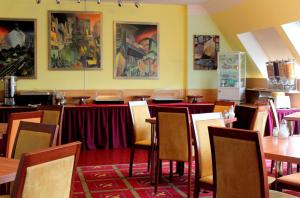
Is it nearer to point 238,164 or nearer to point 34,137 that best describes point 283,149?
point 238,164

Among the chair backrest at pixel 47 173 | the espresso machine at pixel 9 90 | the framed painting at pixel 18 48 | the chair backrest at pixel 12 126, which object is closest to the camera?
the chair backrest at pixel 47 173

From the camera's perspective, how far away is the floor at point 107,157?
6.29 meters

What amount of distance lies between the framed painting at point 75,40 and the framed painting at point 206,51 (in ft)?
6.75

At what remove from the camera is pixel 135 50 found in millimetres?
8812

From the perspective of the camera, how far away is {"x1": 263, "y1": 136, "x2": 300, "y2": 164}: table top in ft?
9.19

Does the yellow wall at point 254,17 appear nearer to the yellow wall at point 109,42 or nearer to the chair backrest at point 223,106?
the yellow wall at point 109,42

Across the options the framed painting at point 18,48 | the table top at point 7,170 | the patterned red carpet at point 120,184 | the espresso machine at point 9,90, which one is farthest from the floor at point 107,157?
the table top at point 7,170

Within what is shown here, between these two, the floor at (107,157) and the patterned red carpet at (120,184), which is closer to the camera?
the patterned red carpet at (120,184)

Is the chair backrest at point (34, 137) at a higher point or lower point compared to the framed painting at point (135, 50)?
lower

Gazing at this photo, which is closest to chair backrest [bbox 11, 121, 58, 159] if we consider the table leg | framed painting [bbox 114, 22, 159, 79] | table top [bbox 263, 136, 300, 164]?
table top [bbox 263, 136, 300, 164]

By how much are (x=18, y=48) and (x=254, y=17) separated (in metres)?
4.52

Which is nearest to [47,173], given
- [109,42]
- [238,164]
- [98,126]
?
[238,164]

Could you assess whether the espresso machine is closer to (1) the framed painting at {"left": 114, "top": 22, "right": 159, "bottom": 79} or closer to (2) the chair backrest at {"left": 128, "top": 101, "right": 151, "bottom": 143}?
(1) the framed painting at {"left": 114, "top": 22, "right": 159, "bottom": 79}

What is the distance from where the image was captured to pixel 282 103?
25.1 feet
